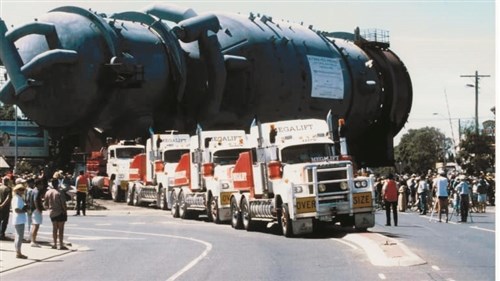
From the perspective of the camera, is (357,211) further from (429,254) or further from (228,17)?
(228,17)

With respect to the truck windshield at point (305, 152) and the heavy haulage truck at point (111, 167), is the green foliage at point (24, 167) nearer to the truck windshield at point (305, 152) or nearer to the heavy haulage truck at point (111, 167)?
the heavy haulage truck at point (111, 167)

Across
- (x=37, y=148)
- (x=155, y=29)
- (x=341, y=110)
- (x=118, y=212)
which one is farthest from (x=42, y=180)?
(x=37, y=148)

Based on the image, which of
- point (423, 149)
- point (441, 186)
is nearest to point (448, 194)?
point (441, 186)

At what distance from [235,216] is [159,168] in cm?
1063

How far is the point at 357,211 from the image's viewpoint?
23344 mm

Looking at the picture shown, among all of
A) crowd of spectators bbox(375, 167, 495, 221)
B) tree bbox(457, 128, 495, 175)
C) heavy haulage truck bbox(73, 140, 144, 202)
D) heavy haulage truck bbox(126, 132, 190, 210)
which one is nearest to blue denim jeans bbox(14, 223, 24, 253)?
crowd of spectators bbox(375, 167, 495, 221)

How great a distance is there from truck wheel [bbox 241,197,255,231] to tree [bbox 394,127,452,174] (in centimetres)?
8723

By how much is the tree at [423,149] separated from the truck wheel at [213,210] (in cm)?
8371

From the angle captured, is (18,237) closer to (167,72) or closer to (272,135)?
(272,135)

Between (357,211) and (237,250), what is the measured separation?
15.4 feet

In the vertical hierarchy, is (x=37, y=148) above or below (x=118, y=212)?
above

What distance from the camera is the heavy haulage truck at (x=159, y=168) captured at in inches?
1464

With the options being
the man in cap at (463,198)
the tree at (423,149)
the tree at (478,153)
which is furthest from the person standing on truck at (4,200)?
the tree at (423,149)

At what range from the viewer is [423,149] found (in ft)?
406
